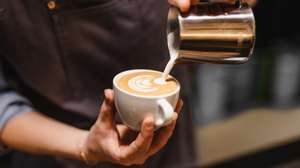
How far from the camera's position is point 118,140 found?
30.4 inches

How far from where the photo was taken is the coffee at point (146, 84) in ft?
2.31

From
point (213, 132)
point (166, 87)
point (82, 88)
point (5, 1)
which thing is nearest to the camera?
point (166, 87)

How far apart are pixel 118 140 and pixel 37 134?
0.24 meters

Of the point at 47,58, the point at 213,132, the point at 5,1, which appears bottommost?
the point at 213,132

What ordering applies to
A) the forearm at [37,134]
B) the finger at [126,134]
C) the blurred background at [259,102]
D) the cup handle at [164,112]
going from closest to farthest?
1. the cup handle at [164,112]
2. the finger at [126,134]
3. the forearm at [37,134]
4. the blurred background at [259,102]

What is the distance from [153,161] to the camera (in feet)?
3.63

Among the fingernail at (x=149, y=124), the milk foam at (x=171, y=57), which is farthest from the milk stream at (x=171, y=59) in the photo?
the fingernail at (x=149, y=124)

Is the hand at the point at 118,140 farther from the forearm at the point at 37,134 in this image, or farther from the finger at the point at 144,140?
the forearm at the point at 37,134

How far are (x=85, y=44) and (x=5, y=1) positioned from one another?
178 mm

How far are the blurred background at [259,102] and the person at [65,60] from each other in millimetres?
704

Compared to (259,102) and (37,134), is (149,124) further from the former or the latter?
(259,102)

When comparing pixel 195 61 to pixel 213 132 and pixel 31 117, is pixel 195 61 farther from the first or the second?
pixel 213 132

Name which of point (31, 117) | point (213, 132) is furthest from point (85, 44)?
point (213, 132)

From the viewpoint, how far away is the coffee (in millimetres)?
704
